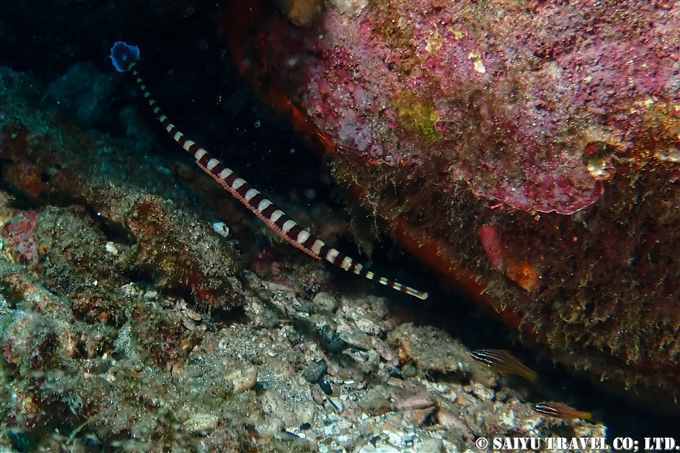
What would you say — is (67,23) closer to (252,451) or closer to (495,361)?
(252,451)

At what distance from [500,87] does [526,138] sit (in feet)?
1.12

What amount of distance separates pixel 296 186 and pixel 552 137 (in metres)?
4.01

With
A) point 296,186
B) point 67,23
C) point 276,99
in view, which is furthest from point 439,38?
point 67,23

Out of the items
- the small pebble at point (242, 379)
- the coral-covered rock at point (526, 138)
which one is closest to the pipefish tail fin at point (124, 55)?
the coral-covered rock at point (526, 138)

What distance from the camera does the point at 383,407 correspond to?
150 inches

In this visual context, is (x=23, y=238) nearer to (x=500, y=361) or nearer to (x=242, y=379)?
(x=242, y=379)

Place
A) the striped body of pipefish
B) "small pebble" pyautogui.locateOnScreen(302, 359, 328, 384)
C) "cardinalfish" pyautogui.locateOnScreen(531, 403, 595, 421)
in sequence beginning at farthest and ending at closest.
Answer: the striped body of pipefish → "cardinalfish" pyautogui.locateOnScreen(531, 403, 595, 421) → "small pebble" pyautogui.locateOnScreen(302, 359, 328, 384)

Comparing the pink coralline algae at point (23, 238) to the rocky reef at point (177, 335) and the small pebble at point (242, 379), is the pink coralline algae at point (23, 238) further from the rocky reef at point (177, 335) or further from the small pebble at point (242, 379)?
the small pebble at point (242, 379)

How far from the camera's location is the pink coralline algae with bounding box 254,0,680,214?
2.29 metres

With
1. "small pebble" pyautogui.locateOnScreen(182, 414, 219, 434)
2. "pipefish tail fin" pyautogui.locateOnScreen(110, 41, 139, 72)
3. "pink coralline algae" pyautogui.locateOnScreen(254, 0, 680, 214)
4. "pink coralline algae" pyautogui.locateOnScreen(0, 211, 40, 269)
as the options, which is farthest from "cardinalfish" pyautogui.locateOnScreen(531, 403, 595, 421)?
"pipefish tail fin" pyautogui.locateOnScreen(110, 41, 139, 72)

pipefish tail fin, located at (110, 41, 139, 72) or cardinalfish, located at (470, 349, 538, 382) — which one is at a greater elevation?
pipefish tail fin, located at (110, 41, 139, 72)

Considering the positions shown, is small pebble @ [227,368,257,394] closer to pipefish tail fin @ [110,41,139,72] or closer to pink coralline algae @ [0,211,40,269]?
pink coralline algae @ [0,211,40,269]

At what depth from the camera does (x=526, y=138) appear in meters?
2.60

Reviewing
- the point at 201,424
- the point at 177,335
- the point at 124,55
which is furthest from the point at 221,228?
the point at 124,55
